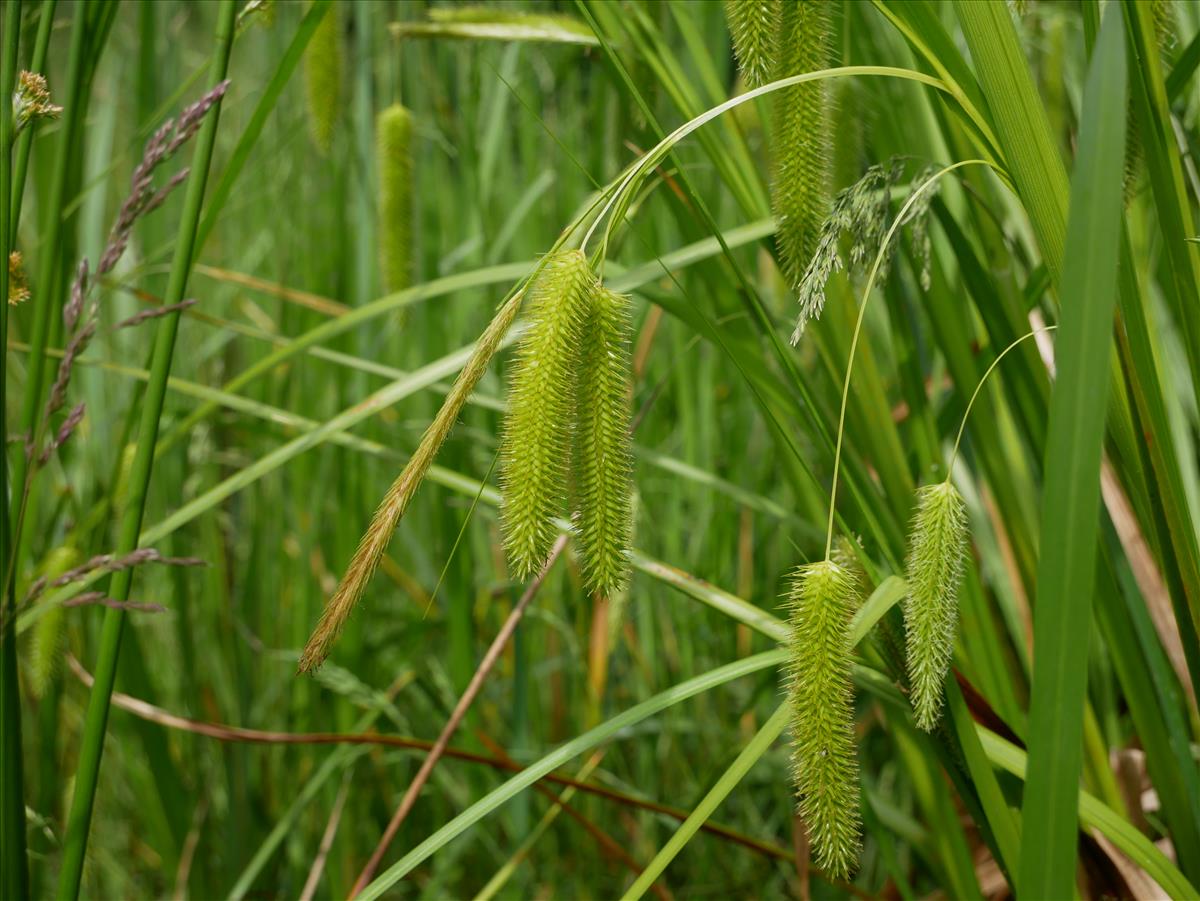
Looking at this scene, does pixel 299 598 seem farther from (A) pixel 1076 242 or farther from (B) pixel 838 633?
(A) pixel 1076 242

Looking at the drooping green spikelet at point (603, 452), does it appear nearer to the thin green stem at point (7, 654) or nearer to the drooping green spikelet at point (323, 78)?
the thin green stem at point (7, 654)

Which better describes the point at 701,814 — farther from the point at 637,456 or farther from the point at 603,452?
the point at 637,456

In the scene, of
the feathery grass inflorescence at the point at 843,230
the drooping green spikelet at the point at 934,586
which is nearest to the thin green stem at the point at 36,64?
the feathery grass inflorescence at the point at 843,230

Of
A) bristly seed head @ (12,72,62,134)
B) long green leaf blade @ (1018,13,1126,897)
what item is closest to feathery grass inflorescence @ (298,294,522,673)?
long green leaf blade @ (1018,13,1126,897)

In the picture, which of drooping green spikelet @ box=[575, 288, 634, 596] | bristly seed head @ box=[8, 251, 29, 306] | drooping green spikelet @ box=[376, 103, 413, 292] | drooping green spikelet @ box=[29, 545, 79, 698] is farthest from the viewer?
drooping green spikelet @ box=[376, 103, 413, 292]

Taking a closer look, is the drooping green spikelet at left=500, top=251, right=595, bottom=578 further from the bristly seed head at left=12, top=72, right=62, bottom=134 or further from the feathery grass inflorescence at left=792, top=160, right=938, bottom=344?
the bristly seed head at left=12, top=72, right=62, bottom=134
